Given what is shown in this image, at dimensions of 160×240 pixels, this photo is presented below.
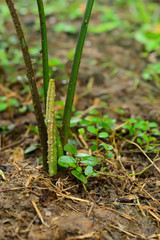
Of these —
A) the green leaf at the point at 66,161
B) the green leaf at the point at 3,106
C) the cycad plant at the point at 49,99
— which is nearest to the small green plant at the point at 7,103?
the green leaf at the point at 3,106

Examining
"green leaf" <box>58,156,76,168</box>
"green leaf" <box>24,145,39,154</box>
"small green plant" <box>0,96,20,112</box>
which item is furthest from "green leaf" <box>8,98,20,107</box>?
"green leaf" <box>58,156,76,168</box>

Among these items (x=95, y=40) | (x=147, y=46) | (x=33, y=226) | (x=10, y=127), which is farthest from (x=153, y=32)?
(x=33, y=226)

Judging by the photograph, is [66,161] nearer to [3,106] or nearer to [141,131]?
[141,131]

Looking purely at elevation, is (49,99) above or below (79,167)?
above

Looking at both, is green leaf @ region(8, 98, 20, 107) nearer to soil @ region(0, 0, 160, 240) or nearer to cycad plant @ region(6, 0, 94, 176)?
soil @ region(0, 0, 160, 240)

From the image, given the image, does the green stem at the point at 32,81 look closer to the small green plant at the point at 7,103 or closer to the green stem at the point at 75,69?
the green stem at the point at 75,69

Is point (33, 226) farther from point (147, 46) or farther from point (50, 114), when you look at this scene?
point (147, 46)

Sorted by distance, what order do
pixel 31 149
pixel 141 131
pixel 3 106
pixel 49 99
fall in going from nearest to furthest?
pixel 49 99
pixel 31 149
pixel 141 131
pixel 3 106

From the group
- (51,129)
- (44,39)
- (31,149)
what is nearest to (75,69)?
(44,39)

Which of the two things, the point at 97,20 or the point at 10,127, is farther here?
the point at 97,20
